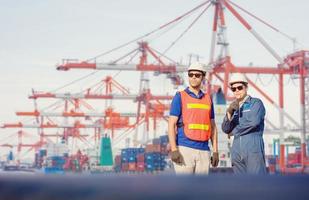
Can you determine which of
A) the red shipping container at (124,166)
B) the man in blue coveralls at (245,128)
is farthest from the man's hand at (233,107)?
the red shipping container at (124,166)

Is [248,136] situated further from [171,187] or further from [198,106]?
[171,187]

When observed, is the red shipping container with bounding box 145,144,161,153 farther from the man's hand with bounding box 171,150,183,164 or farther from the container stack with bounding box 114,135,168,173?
the man's hand with bounding box 171,150,183,164

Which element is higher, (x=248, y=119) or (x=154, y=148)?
(x=154, y=148)

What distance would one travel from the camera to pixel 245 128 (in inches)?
190

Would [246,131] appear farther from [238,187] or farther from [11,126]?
[11,126]

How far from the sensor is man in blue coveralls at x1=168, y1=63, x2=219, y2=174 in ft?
14.8

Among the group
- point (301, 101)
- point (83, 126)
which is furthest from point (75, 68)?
point (83, 126)

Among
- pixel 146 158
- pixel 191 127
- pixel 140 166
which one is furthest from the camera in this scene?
pixel 140 166

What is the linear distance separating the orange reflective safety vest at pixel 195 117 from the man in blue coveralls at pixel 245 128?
331 mm

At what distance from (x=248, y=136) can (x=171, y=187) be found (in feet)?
13.0

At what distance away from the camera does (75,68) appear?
52.7 meters

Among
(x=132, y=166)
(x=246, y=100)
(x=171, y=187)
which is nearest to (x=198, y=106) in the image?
(x=246, y=100)

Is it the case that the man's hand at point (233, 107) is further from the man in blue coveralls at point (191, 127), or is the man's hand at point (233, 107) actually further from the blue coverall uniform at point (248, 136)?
the man in blue coveralls at point (191, 127)

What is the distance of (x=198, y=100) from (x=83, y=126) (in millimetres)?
89073
